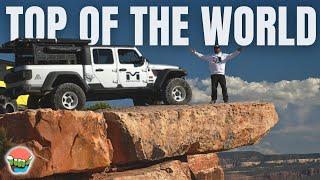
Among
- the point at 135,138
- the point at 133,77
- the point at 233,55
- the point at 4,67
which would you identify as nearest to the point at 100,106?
the point at 133,77

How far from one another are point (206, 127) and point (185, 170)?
1621 mm

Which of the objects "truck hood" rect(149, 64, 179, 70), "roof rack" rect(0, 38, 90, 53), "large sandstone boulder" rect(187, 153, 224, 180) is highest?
"roof rack" rect(0, 38, 90, 53)

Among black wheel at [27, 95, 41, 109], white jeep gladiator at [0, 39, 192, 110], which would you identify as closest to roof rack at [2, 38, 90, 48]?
white jeep gladiator at [0, 39, 192, 110]

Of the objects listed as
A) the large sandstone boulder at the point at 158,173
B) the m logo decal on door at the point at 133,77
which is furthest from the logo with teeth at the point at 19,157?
the m logo decal on door at the point at 133,77

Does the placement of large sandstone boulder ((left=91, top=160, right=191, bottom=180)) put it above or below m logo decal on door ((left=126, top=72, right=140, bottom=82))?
below

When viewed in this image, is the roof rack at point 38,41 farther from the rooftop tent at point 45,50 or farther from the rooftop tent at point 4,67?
the rooftop tent at point 4,67

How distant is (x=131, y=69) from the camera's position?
24438mm

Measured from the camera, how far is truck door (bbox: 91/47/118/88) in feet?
77.2

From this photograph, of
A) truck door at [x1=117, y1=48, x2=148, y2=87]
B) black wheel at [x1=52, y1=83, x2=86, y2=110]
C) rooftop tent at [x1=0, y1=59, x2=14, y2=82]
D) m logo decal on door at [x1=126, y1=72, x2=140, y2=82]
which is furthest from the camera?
rooftop tent at [x1=0, y1=59, x2=14, y2=82]

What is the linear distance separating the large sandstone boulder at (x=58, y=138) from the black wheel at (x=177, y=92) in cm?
431

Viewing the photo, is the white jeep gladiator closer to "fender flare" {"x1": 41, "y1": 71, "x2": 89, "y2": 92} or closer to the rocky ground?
"fender flare" {"x1": 41, "y1": 71, "x2": 89, "y2": 92}

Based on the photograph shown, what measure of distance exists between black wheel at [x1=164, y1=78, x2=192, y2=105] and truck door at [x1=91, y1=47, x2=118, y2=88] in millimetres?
2167

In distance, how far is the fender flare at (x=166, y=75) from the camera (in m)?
25.1

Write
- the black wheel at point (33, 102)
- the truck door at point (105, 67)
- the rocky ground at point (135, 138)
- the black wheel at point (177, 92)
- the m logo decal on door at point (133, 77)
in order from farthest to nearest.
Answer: the black wheel at point (177, 92) < the m logo decal on door at point (133, 77) < the black wheel at point (33, 102) < the truck door at point (105, 67) < the rocky ground at point (135, 138)
